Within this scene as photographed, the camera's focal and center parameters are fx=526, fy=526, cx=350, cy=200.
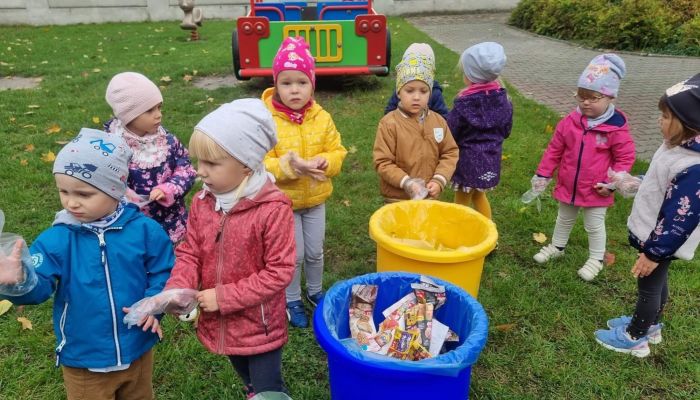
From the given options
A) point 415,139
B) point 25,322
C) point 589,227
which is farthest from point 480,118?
point 25,322

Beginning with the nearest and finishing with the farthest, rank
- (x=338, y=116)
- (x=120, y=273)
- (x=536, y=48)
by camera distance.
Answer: (x=120, y=273), (x=338, y=116), (x=536, y=48)

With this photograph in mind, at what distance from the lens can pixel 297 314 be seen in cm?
291

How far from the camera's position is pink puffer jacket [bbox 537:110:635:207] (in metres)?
3.01

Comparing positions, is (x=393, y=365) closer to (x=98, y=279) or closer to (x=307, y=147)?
(x=98, y=279)

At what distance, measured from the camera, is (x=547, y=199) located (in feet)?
14.2

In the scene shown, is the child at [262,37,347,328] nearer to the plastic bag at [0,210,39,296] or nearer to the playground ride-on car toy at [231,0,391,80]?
the plastic bag at [0,210,39,296]

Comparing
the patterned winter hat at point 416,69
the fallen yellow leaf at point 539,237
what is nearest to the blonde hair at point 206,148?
the patterned winter hat at point 416,69

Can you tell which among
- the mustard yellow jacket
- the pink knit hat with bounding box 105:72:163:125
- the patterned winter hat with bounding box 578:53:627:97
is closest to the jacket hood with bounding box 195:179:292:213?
the mustard yellow jacket

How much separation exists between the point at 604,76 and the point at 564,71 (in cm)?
648

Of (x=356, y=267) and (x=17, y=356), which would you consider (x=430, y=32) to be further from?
(x=17, y=356)

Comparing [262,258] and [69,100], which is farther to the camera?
[69,100]

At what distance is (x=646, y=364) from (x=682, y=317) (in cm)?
49

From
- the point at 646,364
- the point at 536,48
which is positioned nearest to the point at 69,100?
the point at 646,364

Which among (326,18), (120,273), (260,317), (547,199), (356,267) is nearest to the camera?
(120,273)
